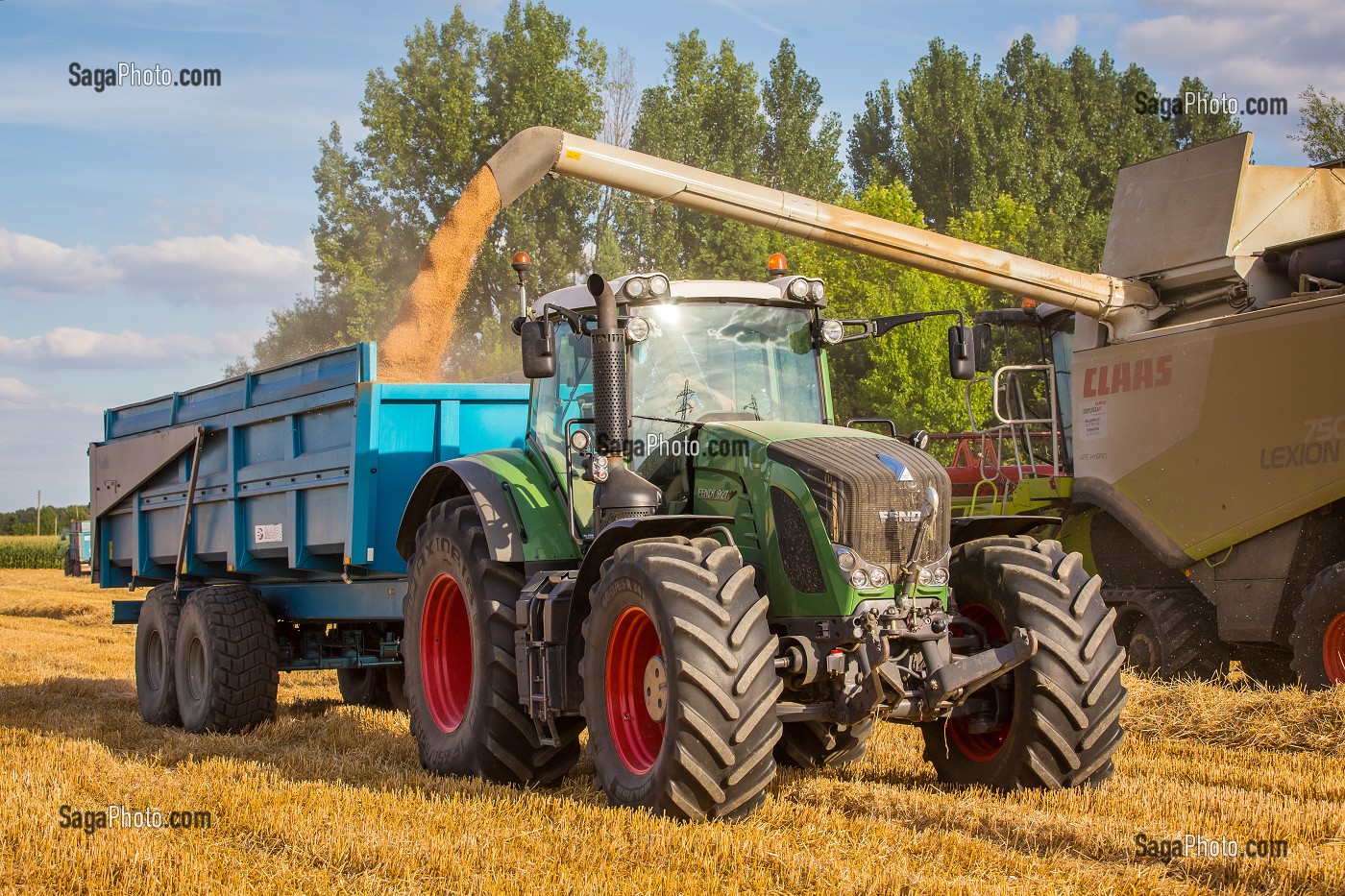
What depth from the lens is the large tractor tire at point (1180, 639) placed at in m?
9.56

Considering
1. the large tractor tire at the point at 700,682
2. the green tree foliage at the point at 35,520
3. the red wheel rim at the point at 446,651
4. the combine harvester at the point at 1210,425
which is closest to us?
the large tractor tire at the point at 700,682

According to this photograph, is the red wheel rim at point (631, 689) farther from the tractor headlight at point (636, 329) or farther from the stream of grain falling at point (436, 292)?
the stream of grain falling at point (436, 292)

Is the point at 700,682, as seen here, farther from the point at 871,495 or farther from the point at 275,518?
the point at 275,518

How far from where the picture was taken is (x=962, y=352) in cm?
641

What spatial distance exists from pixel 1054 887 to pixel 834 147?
38.3 m

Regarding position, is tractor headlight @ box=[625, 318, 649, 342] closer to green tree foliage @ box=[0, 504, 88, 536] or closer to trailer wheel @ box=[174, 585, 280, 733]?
trailer wheel @ box=[174, 585, 280, 733]

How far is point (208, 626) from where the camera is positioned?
905 centimetres

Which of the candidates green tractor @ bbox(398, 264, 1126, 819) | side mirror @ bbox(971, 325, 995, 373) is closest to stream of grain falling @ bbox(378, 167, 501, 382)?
green tractor @ bbox(398, 264, 1126, 819)

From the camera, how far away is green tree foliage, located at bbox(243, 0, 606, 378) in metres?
33.0

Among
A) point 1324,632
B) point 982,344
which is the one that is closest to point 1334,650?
point 1324,632

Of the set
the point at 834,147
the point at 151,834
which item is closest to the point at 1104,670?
the point at 151,834
